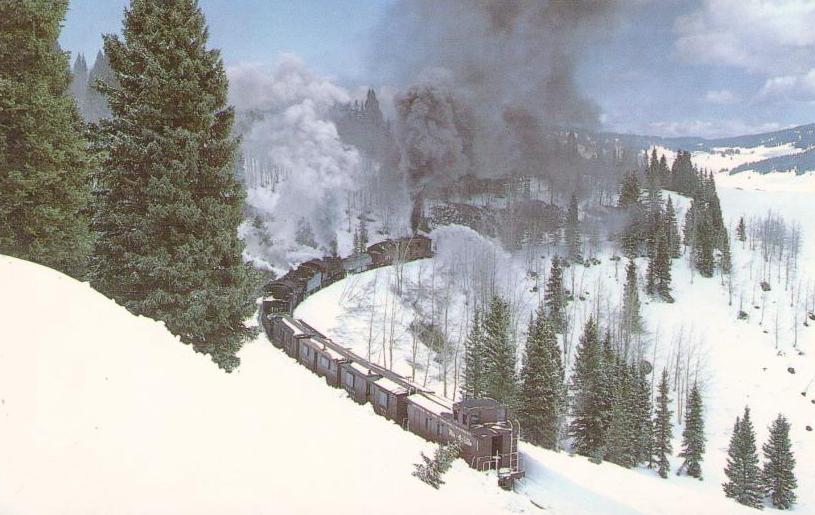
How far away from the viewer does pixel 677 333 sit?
6244cm

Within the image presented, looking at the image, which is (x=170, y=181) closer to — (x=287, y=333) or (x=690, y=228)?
(x=287, y=333)

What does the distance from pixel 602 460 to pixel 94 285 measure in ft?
92.2

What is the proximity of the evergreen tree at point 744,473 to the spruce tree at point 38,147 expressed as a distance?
1472 inches

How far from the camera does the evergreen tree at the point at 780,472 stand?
118 ft

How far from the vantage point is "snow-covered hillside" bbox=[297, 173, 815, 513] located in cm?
3697

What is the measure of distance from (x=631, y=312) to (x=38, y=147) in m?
57.5

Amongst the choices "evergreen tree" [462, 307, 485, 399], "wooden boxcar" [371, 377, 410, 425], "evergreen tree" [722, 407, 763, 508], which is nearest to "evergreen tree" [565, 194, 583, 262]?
"evergreen tree" [722, 407, 763, 508]

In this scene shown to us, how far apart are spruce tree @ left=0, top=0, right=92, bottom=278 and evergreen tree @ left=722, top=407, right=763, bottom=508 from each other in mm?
37381

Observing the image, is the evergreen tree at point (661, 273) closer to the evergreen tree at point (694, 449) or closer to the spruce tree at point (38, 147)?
A: the evergreen tree at point (694, 449)

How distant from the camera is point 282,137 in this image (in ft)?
300

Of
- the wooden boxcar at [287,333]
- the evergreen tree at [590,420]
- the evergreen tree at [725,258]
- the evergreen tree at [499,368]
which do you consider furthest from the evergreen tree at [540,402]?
the evergreen tree at [725,258]

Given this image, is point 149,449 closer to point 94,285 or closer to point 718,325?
point 94,285

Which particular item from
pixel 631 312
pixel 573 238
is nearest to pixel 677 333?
pixel 631 312

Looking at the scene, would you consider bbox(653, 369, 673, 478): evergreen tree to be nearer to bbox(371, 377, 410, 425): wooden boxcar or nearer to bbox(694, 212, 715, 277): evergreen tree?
bbox(371, 377, 410, 425): wooden boxcar
